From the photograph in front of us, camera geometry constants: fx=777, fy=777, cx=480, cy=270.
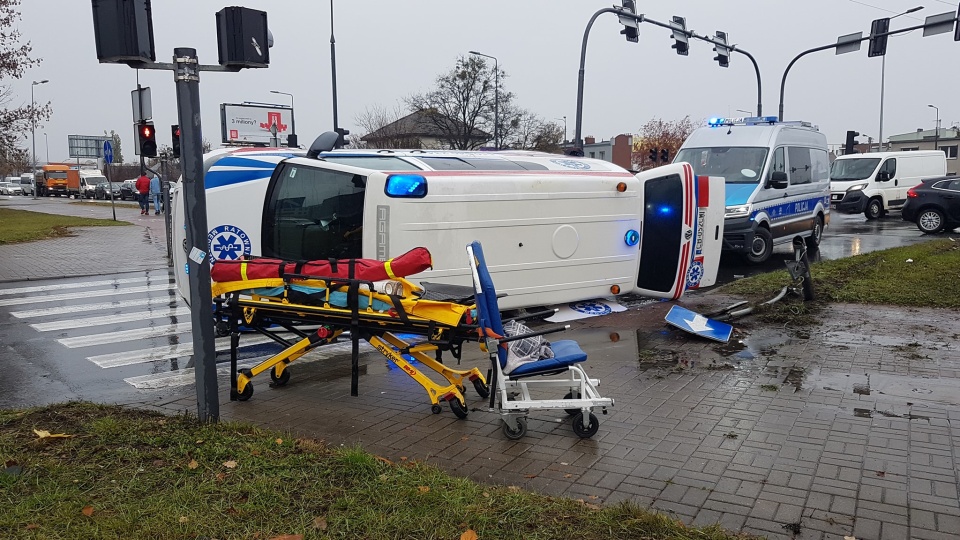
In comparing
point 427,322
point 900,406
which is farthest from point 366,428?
point 900,406

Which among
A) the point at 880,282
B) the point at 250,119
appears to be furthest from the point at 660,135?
the point at 880,282

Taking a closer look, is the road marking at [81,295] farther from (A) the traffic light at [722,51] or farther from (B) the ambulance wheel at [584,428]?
(A) the traffic light at [722,51]

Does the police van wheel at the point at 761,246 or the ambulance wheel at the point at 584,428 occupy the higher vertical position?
the police van wheel at the point at 761,246

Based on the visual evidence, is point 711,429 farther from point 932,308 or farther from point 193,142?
point 932,308

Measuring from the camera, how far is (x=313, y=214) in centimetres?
807

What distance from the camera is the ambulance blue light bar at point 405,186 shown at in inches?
305

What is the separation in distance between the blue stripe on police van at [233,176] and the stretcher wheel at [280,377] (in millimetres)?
2349

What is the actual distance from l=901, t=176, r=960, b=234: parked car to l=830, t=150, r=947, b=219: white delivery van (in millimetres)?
5333

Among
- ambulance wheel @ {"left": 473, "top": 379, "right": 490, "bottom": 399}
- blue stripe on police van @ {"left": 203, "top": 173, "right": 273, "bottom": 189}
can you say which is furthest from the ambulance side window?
ambulance wheel @ {"left": 473, "top": 379, "right": 490, "bottom": 399}

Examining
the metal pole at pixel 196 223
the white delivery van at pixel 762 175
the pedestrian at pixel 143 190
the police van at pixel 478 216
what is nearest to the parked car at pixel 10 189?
the pedestrian at pixel 143 190

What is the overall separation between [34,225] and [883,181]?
2947cm

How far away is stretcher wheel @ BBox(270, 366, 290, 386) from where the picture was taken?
6.85m

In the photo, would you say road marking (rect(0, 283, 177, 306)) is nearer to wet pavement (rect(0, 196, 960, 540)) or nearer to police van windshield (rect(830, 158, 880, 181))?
wet pavement (rect(0, 196, 960, 540))

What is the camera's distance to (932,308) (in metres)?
9.98
